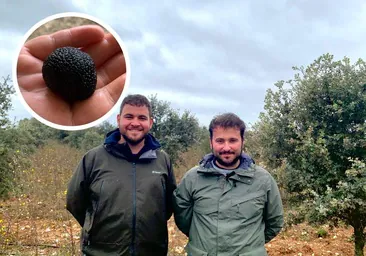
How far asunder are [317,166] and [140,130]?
3.59 m

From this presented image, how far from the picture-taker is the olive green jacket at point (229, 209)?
120 inches

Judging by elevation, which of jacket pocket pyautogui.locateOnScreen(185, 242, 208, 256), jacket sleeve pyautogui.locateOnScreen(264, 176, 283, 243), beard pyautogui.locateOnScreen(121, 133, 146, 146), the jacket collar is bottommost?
jacket pocket pyautogui.locateOnScreen(185, 242, 208, 256)

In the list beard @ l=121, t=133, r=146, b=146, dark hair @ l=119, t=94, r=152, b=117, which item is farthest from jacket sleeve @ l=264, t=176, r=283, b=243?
dark hair @ l=119, t=94, r=152, b=117

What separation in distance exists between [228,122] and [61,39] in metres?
1.74

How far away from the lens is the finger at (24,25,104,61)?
11.9 feet

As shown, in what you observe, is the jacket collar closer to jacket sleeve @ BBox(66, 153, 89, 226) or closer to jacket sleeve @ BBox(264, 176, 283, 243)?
jacket sleeve @ BBox(264, 176, 283, 243)

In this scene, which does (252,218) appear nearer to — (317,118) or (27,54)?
(27,54)

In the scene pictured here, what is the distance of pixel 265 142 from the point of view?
6.63 metres

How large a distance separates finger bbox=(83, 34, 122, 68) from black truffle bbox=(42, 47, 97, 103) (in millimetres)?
282

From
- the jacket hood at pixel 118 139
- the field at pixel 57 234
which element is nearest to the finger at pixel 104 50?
the jacket hood at pixel 118 139

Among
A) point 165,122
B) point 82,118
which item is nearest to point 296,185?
point 82,118

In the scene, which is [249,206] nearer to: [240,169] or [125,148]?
[240,169]

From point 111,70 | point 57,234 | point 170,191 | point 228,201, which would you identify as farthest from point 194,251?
point 57,234

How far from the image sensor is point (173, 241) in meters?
7.95
